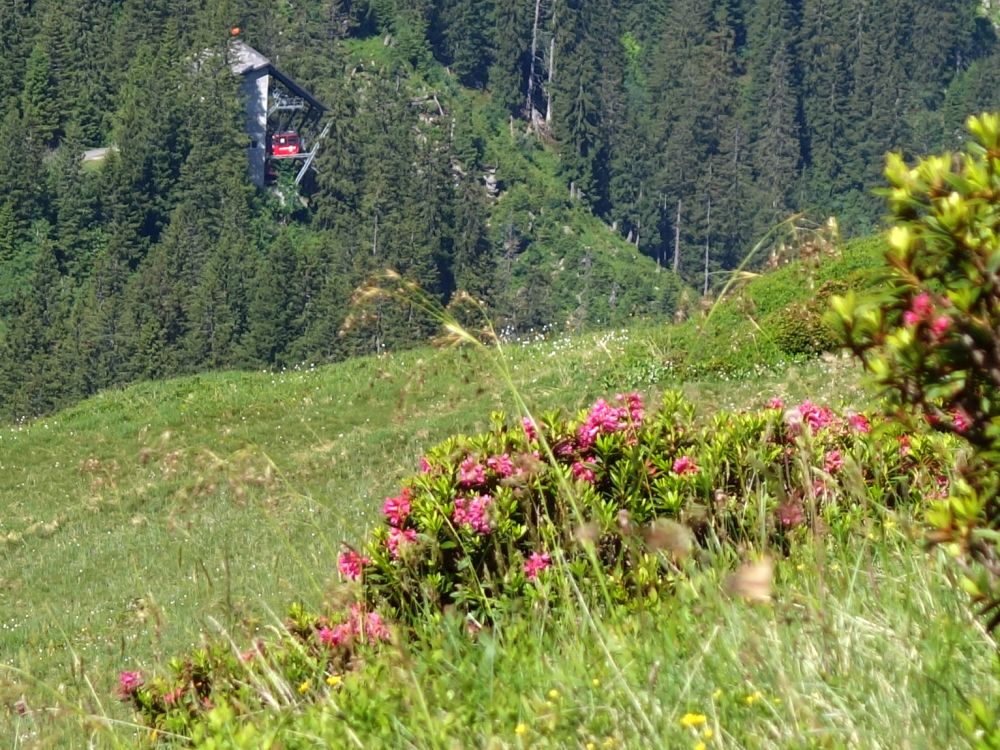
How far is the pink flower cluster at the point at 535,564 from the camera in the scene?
5.15 m

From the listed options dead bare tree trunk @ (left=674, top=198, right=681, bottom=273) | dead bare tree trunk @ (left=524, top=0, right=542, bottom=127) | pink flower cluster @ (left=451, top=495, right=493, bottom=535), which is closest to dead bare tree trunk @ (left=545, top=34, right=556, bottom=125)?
dead bare tree trunk @ (left=524, top=0, right=542, bottom=127)

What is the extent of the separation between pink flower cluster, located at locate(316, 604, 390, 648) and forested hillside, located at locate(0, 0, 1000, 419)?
163 feet

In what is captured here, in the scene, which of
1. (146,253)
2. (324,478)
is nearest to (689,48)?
(146,253)

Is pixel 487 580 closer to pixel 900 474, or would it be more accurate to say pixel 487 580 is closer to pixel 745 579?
pixel 900 474

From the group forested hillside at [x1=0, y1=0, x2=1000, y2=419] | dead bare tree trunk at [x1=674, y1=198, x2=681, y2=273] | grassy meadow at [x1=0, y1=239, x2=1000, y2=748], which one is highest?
grassy meadow at [x1=0, y1=239, x2=1000, y2=748]

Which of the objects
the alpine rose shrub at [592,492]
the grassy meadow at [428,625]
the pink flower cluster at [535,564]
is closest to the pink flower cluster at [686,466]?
the alpine rose shrub at [592,492]

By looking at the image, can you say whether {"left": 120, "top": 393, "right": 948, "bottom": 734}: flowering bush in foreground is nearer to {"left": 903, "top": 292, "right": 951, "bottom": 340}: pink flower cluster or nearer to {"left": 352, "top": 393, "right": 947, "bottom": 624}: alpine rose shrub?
{"left": 352, "top": 393, "right": 947, "bottom": 624}: alpine rose shrub

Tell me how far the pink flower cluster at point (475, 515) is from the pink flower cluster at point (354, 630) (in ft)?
2.04

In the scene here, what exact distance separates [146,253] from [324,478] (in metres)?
72.1

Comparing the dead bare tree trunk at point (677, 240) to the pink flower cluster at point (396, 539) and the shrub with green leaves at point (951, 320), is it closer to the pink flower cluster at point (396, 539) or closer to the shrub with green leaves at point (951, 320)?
the pink flower cluster at point (396, 539)

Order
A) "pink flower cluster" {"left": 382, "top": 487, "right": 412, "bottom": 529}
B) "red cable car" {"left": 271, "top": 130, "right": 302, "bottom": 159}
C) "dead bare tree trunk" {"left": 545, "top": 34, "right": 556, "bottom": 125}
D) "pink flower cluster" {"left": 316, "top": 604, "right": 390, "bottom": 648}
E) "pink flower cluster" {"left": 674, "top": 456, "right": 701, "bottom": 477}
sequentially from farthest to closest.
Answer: "dead bare tree trunk" {"left": 545, "top": 34, "right": 556, "bottom": 125}
"red cable car" {"left": 271, "top": 130, "right": 302, "bottom": 159}
"pink flower cluster" {"left": 674, "top": 456, "right": 701, "bottom": 477}
"pink flower cluster" {"left": 382, "top": 487, "right": 412, "bottom": 529}
"pink flower cluster" {"left": 316, "top": 604, "right": 390, "bottom": 648}

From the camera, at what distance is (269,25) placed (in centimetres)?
10169

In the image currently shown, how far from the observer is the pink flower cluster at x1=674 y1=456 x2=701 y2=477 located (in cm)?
573

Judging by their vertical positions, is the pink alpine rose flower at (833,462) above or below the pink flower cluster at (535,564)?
above
